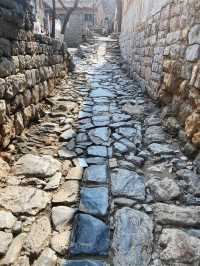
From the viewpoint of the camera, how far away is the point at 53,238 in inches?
71.9

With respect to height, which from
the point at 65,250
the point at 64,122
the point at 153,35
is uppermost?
the point at 153,35

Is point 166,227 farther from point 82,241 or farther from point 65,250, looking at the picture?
point 65,250

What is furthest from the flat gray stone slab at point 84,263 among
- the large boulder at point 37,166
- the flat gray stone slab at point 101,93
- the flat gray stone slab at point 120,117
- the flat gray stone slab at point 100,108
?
the flat gray stone slab at point 101,93

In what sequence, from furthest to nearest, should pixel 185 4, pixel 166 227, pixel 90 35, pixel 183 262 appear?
1. pixel 90 35
2. pixel 185 4
3. pixel 166 227
4. pixel 183 262

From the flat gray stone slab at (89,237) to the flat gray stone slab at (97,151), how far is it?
1.07 m

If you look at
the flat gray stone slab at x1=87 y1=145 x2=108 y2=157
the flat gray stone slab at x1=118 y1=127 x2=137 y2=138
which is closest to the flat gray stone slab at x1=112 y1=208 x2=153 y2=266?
the flat gray stone slab at x1=87 y1=145 x2=108 y2=157

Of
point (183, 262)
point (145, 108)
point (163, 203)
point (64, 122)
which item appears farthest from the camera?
point (145, 108)

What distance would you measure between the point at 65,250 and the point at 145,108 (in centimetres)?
310

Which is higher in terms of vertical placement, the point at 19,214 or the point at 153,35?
the point at 153,35

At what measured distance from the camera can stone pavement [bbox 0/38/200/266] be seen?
67.8 inches

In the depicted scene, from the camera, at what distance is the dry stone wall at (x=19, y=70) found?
2730 millimetres

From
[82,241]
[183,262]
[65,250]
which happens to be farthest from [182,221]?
[65,250]

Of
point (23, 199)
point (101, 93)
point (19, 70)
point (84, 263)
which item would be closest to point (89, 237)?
point (84, 263)

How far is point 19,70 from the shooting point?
10.4 feet
